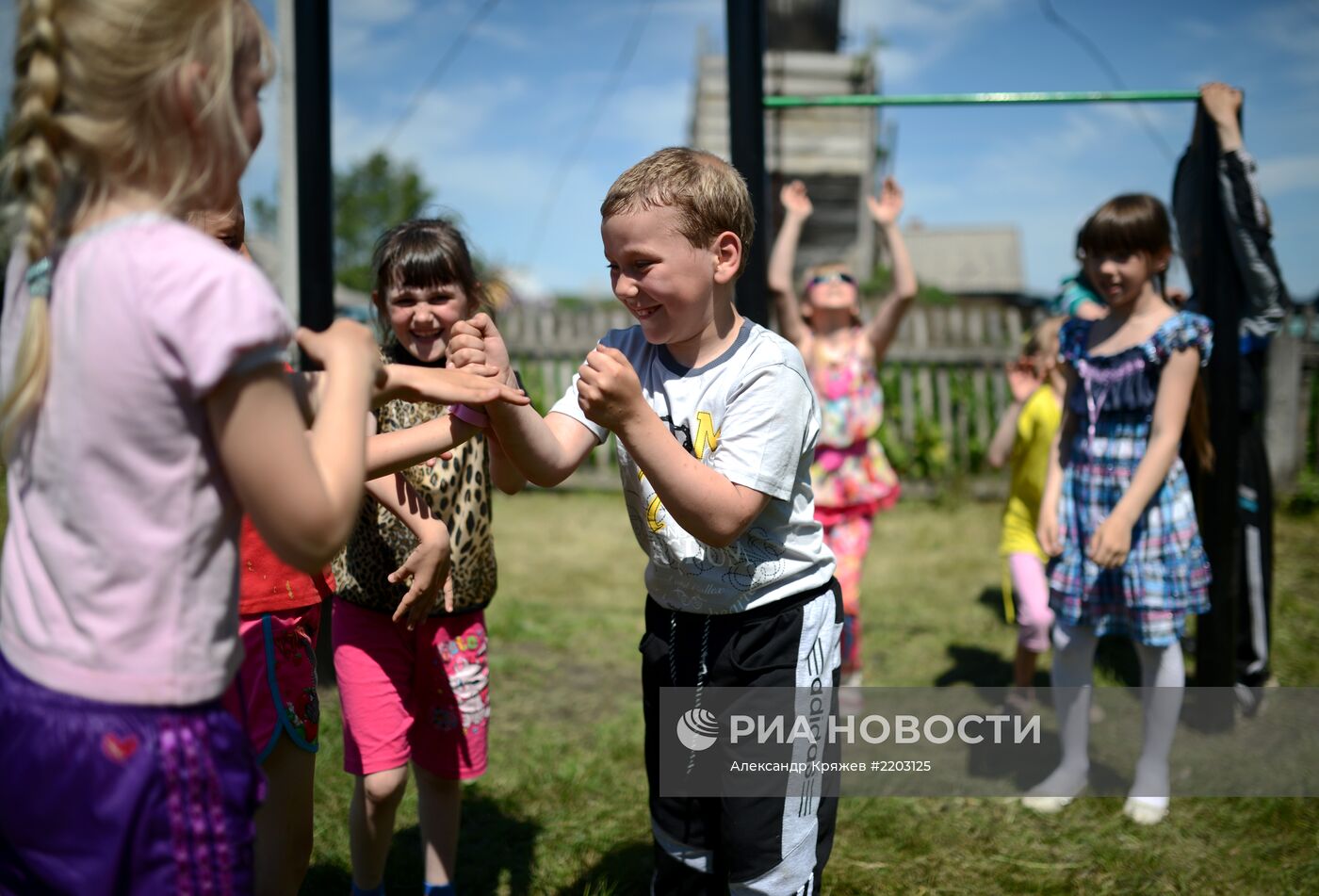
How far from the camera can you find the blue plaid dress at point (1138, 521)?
10.0 feet

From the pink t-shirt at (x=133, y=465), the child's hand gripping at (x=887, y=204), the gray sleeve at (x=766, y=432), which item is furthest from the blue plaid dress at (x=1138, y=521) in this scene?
the pink t-shirt at (x=133, y=465)

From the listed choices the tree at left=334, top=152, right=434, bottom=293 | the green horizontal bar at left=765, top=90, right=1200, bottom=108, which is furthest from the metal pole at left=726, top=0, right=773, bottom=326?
the tree at left=334, top=152, right=434, bottom=293

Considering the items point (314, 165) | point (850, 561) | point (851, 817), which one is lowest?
point (851, 817)

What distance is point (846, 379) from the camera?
4363 millimetres

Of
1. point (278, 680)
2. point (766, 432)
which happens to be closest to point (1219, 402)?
point (766, 432)

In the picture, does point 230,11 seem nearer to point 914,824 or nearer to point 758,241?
point 758,241

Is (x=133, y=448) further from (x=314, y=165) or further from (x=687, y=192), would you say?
(x=314, y=165)

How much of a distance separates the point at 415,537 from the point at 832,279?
2.62 meters

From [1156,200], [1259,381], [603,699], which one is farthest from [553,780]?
[1259,381]

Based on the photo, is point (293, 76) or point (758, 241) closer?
point (758, 241)

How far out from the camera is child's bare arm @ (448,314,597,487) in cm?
171

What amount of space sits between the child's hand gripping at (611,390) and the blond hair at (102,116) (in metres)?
0.63

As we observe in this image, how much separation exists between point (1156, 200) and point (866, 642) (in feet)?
8.33

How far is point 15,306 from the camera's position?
3.90ft
